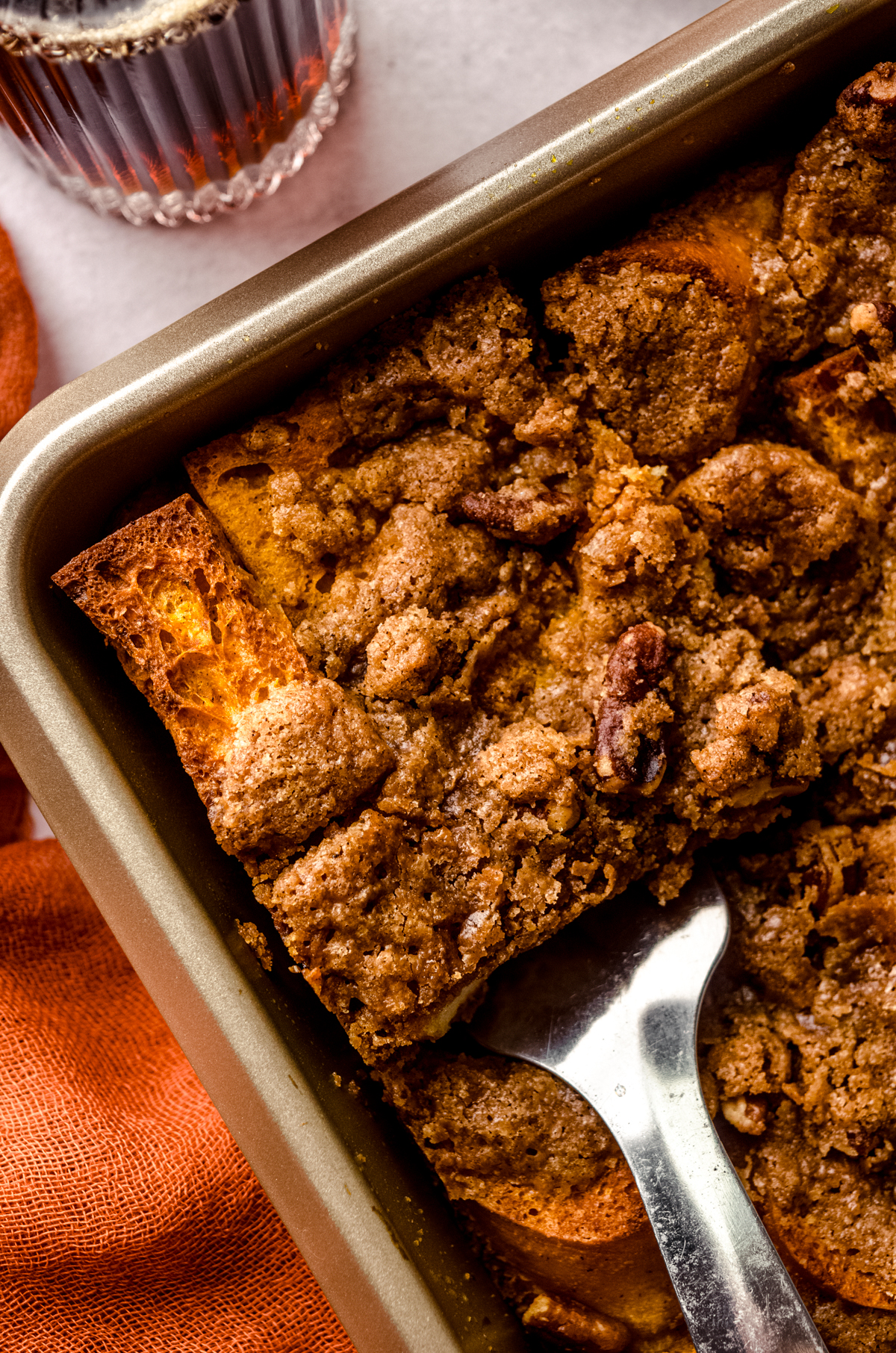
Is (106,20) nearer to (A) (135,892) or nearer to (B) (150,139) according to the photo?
(B) (150,139)

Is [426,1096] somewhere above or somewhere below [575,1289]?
above

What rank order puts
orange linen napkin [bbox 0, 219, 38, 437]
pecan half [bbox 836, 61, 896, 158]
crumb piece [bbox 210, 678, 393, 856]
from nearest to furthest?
crumb piece [bbox 210, 678, 393, 856], pecan half [bbox 836, 61, 896, 158], orange linen napkin [bbox 0, 219, 38, 437]

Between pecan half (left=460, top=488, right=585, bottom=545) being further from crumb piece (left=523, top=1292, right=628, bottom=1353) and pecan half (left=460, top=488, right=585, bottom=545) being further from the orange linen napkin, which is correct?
crumb piece (left=523, top=1292, right=628, bottom=1353)

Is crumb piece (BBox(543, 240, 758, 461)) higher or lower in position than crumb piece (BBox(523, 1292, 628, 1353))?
higher

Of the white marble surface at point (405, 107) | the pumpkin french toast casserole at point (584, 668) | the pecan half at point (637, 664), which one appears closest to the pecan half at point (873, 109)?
the pumpkin french toast casserole at point (584, 668)

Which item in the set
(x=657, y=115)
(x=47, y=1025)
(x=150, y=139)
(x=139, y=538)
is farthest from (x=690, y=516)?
(x=47, y=1025)

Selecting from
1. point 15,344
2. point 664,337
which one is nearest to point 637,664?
point 664,337

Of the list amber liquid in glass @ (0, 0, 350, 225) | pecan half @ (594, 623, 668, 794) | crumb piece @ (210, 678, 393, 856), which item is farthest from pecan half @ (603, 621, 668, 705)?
amber liquid in glass @ (0, 0, 350, 225)
